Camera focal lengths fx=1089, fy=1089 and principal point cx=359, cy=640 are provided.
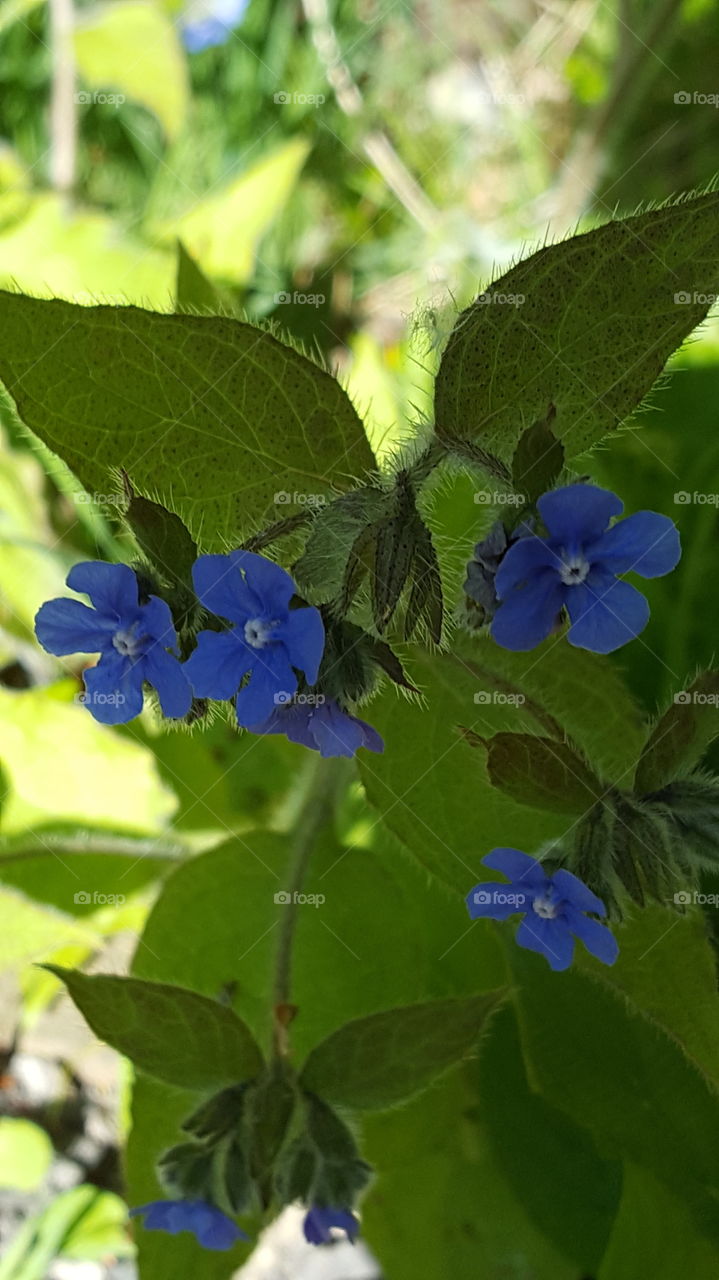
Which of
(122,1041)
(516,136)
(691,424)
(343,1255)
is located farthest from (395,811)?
(516,136)

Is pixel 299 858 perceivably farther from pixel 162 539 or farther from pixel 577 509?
pixel 577 509

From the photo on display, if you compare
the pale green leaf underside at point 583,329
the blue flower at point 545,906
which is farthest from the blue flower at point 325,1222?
the pale green leaf underside at point 583,329

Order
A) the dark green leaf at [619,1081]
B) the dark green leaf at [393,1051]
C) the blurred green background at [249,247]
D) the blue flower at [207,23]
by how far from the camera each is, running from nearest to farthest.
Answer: the dark green leaf at [393,1051] < the dark green leaf at [619,1081] < the blurred green background at [249,247] < the blue flower at [207,23]

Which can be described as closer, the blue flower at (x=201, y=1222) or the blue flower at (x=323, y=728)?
the blue flower at (x=323, y=728)

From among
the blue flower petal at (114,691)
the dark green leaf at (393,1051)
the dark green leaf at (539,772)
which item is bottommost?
the dark green leaf at (393,1051)

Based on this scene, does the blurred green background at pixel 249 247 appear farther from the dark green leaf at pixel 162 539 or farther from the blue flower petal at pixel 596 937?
the blue flower petal at pixel 596 937

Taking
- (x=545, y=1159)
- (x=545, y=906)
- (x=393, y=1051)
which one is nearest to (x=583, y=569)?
(x=545, y=906)

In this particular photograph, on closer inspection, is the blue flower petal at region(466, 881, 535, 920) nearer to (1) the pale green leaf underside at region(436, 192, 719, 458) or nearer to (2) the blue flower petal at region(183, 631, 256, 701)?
(2) the blue flower petal at region(183, 631, 256, 701)

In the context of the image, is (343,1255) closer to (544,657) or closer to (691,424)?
(544,657)
